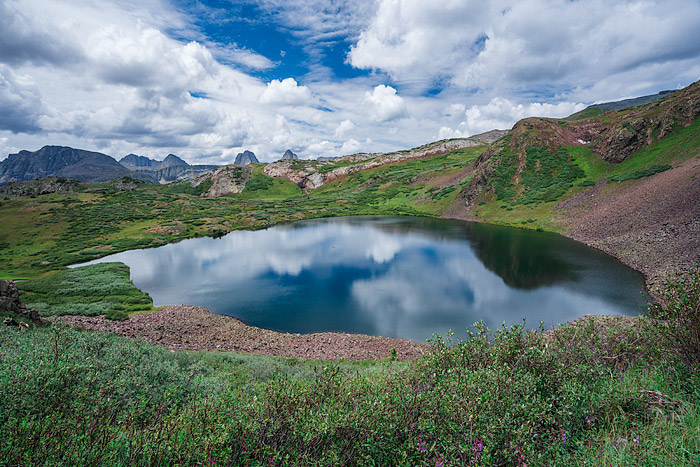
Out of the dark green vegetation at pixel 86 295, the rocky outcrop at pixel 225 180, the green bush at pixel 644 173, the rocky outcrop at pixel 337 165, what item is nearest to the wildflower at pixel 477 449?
the dark green vegetation at pixel 86 295

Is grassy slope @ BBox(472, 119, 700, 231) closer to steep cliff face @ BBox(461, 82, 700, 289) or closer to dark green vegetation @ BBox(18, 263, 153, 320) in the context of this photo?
steep cliff face @ BBox(461, 82, 700, 289)

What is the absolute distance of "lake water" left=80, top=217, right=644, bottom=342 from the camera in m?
26.5

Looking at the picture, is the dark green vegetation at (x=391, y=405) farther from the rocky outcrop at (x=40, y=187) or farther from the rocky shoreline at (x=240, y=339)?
the rocky outcrop at (x=40, y=187)

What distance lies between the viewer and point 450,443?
230 inches

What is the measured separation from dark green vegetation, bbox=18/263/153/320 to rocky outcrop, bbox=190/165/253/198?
129 metres

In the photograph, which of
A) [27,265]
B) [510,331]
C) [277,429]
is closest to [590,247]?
[510,331]

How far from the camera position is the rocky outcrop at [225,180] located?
531 feet

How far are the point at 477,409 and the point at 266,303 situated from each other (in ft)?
90.9

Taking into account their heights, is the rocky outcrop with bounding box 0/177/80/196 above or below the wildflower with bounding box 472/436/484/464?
above

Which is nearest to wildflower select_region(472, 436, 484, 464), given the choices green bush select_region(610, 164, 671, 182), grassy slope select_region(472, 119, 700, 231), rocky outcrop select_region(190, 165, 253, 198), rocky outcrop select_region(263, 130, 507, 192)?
grassy slope select_region(472, 119, 700, 231)

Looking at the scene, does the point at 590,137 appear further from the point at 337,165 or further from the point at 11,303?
the point at 337,165

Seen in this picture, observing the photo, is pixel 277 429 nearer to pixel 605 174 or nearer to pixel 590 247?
pixel 590 247

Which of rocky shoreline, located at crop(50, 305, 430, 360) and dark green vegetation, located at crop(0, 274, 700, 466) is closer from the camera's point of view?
dark green vegetation, located at crop(0, 274, 700, 466)

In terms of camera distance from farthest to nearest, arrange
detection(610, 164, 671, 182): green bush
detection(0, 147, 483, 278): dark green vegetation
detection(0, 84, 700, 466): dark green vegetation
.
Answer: detection(610, 164, 671, 182): green bush, detection(0, 147, 483, 278): dark green vegetation, detection(0, 84, 700, 466): dark green vegetation
